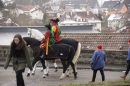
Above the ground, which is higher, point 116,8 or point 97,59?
point 116,8

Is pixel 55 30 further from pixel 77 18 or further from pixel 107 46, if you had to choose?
pixel 77 18

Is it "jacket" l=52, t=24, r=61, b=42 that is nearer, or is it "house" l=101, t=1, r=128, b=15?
"house" l=101, t=1, r=128, b=15

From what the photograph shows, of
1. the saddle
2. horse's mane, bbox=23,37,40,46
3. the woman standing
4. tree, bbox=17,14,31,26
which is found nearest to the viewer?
the woman standing

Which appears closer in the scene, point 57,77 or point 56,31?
point 57,77

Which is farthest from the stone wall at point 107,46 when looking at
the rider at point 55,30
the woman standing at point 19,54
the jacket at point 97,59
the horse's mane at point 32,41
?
the woman standing at point 19,54

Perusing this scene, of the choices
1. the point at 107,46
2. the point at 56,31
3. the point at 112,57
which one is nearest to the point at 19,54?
the point at 56,31

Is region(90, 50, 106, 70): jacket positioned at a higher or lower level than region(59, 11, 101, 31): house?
higher

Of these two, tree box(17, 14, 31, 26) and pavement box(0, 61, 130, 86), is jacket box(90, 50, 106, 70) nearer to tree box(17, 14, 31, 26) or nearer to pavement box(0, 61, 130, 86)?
pavement box(0, 61, 130, 86)

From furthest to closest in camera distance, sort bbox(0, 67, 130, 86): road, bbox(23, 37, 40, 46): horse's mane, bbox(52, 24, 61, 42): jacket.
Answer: bbox(52, 24, 61, 42): jacket
bbox(23, 37, 40, 46): horse's mane
bbox(0, 67, 130, 86): road

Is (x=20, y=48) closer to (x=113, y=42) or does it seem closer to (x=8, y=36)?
(x=113, y=42)

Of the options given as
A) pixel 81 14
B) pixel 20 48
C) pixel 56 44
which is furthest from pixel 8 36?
pixel 81 14

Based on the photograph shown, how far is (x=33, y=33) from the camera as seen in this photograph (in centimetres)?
1462

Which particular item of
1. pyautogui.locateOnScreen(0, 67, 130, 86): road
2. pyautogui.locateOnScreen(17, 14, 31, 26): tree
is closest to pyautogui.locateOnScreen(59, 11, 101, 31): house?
pyautogui.locateOnScreen(17, 14, 31, 26): tree

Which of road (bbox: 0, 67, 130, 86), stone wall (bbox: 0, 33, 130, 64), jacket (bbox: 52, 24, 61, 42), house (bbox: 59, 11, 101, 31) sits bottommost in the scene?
→ house (bbox: 59, 11, 101, 31)
